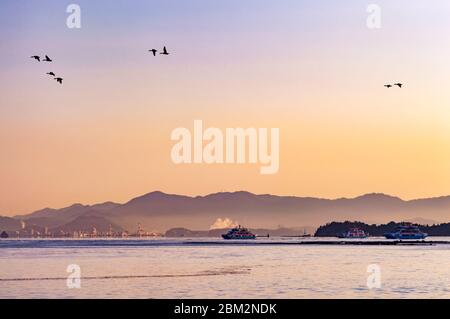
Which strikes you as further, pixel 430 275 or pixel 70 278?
pixel 430 275

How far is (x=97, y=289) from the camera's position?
81.2m

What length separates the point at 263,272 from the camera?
107m

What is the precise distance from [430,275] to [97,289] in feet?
141

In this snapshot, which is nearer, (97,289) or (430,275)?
(97,289)
